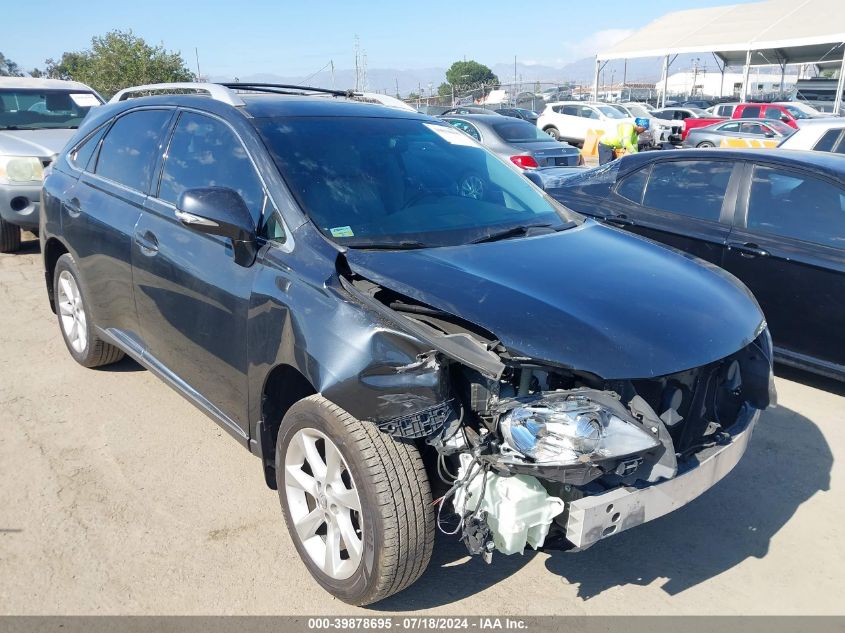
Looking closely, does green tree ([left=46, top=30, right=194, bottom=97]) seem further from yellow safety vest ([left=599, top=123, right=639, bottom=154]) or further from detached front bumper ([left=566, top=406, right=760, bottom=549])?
detached front bumper ([left=566, top=406, right=760, bottom=549])

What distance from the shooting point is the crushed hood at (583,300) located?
247cm

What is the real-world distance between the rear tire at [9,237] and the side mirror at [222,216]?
6631 millimetres

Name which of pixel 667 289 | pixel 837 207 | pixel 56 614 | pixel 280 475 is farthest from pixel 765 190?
pixel 56 614

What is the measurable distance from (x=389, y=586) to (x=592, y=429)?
94cm

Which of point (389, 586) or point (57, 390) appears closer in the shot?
point (389, 586)

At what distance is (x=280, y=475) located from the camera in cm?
300

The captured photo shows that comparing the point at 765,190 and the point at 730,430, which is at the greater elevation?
the point at 765,190

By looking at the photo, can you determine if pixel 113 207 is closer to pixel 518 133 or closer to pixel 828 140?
pixel 828 140

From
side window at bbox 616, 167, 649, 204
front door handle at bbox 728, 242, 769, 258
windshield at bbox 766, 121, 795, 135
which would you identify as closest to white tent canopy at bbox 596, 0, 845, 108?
windshield at bbox 766, 121, 795, 135

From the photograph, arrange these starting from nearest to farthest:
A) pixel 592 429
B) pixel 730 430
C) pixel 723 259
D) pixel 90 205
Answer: pixel 592 429, pixel 730 430, pixel 90 205, pixel 723 259

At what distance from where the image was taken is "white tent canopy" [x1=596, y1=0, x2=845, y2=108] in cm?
3228

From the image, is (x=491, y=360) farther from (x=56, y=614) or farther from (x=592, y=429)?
(x=56, y=614)

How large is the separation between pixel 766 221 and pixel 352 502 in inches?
152

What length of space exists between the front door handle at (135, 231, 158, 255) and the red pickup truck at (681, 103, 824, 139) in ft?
72.4
